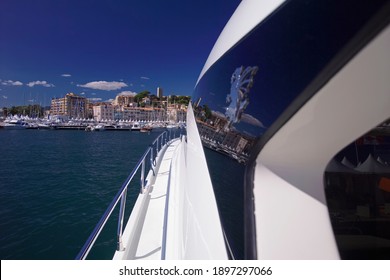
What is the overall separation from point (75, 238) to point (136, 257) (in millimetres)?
5091

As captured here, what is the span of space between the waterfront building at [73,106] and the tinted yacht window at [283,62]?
114087 millimetres

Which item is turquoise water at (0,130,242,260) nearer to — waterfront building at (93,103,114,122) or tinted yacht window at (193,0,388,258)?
tinted yacht window at (193,0,388,258)

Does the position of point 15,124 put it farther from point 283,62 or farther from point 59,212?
point 283,62

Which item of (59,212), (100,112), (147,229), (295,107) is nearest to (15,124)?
(100,112)

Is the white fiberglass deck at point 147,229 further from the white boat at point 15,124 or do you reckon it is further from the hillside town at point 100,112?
the white boat at point 15,124

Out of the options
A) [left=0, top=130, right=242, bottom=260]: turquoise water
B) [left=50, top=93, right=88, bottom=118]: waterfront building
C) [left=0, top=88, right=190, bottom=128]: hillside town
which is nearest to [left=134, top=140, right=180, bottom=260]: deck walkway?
[left=0, top=130, right=242, bottom=260]: turquoise water

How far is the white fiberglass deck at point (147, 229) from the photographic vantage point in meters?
2.26

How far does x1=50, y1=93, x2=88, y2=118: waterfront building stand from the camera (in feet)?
341

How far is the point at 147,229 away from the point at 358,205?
6.92 feet

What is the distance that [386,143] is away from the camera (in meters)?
2.33

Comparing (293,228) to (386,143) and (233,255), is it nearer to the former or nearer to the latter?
(233,255)

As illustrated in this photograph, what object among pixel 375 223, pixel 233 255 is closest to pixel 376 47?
pixel 233 255

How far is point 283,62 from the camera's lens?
88 centimetres
